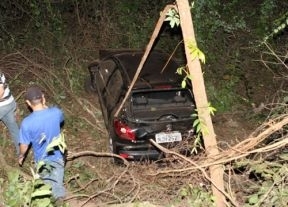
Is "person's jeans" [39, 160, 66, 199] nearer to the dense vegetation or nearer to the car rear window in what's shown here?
the car rear window

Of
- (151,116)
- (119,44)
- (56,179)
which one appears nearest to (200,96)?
(56,179)

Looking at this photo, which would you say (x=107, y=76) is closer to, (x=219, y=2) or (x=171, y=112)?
(x=171, y=112)

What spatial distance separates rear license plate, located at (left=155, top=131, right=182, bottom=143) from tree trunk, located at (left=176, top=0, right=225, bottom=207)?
119 inches

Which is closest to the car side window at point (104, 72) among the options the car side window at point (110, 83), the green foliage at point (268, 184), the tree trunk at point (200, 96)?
the car side window at point (110, 83)

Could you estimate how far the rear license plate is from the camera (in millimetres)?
8062

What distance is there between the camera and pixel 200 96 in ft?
15.8

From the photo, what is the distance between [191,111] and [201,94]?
342 cm

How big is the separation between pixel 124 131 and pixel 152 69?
4.77 feet

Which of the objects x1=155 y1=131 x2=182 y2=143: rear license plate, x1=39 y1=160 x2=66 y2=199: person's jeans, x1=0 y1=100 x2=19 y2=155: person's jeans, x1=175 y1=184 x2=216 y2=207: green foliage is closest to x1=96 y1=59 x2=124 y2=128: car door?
x1=155 y1=131 x2=182 y2=143: rear license plate

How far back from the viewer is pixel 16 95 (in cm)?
1057

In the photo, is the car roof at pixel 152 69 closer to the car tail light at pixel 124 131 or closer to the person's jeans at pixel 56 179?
the car tail light at pixel 124 131

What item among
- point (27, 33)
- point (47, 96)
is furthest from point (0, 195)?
point (27, 33)

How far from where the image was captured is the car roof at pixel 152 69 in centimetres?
832

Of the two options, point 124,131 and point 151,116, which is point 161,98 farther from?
point 124,131
